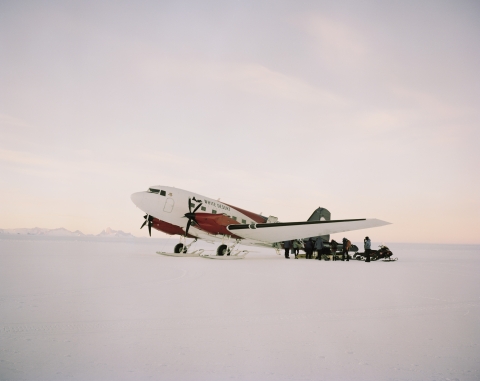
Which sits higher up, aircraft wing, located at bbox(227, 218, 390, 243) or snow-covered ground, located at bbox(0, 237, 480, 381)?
aircraft wing, located at bbox(227, 218, 390, 243)

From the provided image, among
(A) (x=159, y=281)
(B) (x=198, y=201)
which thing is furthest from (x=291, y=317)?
(B) (x=198, y=201)

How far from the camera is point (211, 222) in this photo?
79.4 feet

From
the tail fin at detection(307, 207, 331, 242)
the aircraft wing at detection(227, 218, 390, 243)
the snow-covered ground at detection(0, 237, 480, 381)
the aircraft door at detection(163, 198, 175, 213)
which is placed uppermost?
the tail fin at detection(307, 207, 331, 242)

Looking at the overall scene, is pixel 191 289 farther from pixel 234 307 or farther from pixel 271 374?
pixel 271 374

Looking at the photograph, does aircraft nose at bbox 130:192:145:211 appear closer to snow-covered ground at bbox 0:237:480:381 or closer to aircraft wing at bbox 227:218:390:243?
aircraft wing at bbox 227:218:390:243

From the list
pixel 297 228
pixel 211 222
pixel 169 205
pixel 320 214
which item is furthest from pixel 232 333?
pixel 320 214

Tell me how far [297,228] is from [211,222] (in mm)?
6196

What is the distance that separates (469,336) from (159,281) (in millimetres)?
8557

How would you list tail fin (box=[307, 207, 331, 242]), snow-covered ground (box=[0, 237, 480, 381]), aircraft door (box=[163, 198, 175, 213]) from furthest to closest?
tail fin (box=[307, 207, 331, 242]), aircraft door (box=[163, 198, 175, 213]), snow-covered ground (box=[0, 237, 480, 381])

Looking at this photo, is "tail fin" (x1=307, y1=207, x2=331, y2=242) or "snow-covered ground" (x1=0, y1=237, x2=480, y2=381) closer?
"snow-covered ground" (x1=0, y1=237, x2=480, y2=381)

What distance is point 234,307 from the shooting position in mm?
7527

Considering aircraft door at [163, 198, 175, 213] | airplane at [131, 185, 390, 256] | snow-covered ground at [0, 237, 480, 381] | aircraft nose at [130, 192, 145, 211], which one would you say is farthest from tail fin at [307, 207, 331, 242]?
snow-covered ground at [0, 237, 480, 381]

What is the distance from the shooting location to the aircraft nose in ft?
76.3

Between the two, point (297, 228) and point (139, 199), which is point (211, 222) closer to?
point (139, 199)
